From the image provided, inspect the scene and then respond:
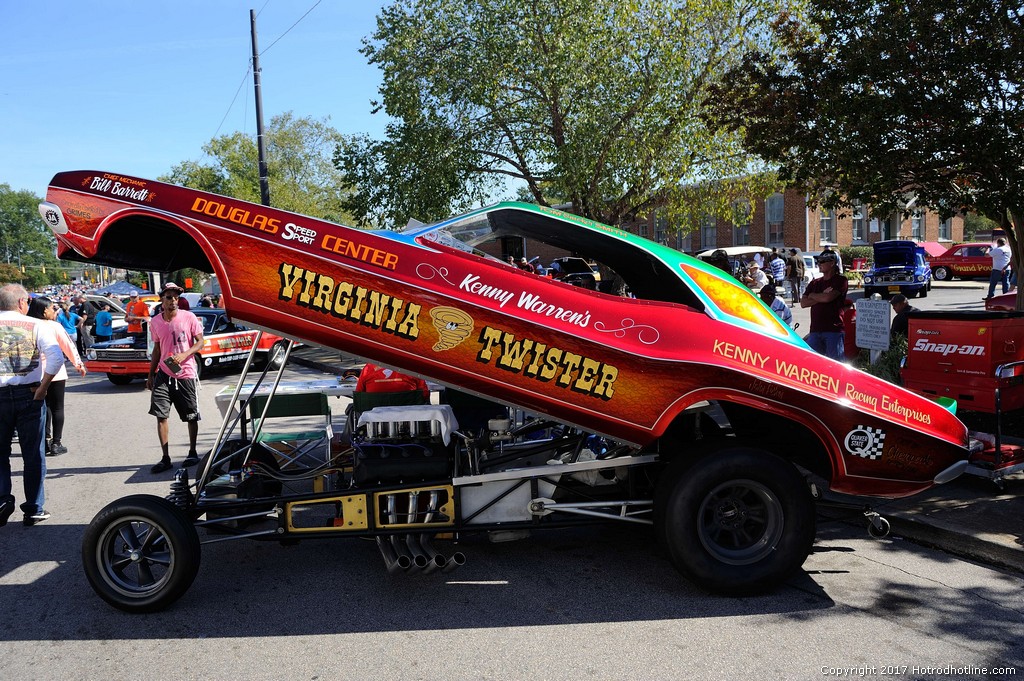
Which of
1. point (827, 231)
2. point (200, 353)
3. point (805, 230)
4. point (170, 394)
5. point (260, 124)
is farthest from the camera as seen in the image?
point (827, 231)

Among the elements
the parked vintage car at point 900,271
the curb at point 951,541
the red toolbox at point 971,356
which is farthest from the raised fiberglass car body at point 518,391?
the parked vintage car at point 900,271

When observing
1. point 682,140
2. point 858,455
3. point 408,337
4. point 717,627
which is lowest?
point 717,627

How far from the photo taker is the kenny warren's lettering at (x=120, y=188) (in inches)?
171

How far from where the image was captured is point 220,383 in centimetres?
1548

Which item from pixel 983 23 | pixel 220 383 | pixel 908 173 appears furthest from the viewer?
pixel 220 383

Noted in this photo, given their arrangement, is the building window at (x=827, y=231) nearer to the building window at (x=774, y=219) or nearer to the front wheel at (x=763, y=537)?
the building window at (x=774, y=219)

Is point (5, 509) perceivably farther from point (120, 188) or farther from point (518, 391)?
point (518, 391)

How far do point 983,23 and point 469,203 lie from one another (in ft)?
50.6

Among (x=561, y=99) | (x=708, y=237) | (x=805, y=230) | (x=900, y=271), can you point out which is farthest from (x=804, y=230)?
(x=561, y=99)

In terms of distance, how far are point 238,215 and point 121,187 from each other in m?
0.71

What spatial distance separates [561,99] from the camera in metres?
19.5

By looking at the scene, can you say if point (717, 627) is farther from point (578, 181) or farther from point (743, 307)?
point (578, 181)

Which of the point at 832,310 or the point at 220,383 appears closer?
the point at 832,310

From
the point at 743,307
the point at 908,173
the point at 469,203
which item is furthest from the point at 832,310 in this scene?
the point at 469,203
